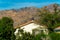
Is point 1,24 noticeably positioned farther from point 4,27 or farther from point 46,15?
point 46,15

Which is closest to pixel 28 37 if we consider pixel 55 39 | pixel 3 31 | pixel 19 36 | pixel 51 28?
pixel 19 36

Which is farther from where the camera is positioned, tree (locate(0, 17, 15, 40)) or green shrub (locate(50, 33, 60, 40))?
tree (locate(0, 17, 15, 40))

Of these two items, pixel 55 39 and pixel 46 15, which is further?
pixel 46 15

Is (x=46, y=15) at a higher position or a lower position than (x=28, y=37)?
lower

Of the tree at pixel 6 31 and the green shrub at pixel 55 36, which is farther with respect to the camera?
the tree at pixel 6 31

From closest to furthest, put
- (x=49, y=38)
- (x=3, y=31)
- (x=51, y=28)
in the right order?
1. (x=49, y=38)
2. (x=3, y=31)
3. (x=51, y=28)

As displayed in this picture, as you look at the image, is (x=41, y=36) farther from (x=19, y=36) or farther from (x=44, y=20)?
(x=44, y=20)

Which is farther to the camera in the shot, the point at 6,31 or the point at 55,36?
the point at 6,31

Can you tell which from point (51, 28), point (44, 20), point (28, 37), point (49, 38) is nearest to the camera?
point (28, 37)

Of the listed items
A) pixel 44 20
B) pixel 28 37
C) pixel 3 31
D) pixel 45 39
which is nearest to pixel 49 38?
pixel 45 39
